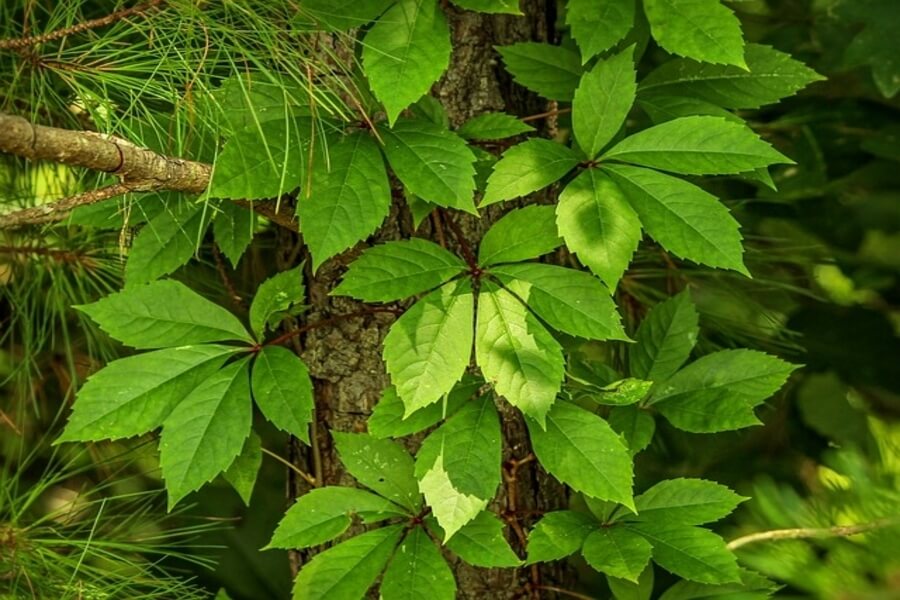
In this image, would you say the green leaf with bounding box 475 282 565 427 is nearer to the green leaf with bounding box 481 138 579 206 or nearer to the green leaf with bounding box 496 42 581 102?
the green leaf with bounding box 481 138 579 206

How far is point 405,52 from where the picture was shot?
1188 millimetres

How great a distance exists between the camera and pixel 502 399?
135cm

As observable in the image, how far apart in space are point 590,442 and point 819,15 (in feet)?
4.01

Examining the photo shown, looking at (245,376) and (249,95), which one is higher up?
(249,95)

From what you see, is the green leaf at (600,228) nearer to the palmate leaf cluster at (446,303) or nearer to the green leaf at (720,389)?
the palmate leaf cluster at (446,303)

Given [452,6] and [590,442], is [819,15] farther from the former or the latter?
[590,442]

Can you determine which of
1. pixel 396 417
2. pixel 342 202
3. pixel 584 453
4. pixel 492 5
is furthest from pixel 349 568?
pixel 492 5

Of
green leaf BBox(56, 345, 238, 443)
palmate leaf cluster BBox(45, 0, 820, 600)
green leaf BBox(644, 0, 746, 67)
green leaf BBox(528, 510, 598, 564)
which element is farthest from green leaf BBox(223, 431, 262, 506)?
green leaf BBox(644, 0, 746, 67)

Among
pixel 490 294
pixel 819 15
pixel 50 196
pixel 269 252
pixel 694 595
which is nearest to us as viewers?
pixel 490 294

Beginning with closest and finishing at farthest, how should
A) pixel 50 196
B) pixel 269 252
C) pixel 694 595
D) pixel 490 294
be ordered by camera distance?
pixel 490 294
pixel 694 595
pixel 50 196
pixel 269 252

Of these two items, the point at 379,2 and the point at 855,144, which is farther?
the point at 855,144

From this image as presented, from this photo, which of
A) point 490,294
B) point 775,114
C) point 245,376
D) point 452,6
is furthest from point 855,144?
point 245,376

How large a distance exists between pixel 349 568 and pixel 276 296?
30 centimetres

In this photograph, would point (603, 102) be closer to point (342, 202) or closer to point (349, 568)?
point (342, 202)
